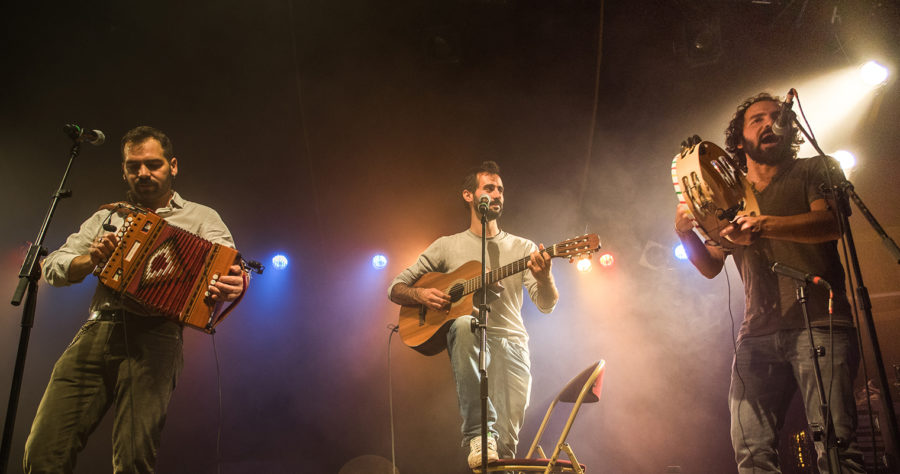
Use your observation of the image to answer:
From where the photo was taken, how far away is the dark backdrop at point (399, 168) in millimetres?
6172

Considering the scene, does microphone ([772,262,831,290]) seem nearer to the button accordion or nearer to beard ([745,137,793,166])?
beard ([745,137,793,166])

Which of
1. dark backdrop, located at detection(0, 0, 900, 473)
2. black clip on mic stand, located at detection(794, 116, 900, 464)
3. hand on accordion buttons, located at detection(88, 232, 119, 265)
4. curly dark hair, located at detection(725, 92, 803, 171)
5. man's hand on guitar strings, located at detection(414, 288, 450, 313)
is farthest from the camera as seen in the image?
dark backdrop, located at detection(0, 0, 900, 473)

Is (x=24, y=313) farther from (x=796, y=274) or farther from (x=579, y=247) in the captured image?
(x=796, y=274)

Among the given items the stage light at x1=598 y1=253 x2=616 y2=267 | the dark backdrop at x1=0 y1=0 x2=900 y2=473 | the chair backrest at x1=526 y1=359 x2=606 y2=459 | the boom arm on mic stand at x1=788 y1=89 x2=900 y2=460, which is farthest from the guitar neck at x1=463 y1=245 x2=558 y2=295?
the stage light at x1=598 y1=253 x2=616 y2=267

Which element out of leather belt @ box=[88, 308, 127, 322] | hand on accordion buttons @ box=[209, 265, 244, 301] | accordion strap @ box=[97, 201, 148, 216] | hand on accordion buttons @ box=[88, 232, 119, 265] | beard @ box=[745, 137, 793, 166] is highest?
beard @ box=[745, 137, 793, 166]

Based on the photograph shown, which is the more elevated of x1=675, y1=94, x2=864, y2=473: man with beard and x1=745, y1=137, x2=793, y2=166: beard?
x1=745, y1=137, x2=793, y2=166: beard

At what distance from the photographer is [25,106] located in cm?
620

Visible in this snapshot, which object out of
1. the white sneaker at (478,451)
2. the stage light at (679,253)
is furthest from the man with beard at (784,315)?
the stage light at (679,253)

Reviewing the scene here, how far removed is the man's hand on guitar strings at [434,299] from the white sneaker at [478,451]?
3.81ft

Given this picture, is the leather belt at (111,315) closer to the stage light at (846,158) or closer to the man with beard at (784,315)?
the man with beard at (784,315)

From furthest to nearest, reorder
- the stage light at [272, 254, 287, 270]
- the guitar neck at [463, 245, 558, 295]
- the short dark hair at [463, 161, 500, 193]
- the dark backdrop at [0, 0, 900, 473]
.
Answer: the stage light at [272, 254, 287, 270]
the dark backdrop at [0, 0, 900, 473]
the short dark hair at [463, 161, 500, 193]
the guitar neck at [463, 245, 558, 295]

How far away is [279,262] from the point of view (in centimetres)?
741

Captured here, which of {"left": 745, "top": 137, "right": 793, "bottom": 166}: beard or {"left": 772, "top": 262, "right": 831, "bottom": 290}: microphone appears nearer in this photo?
{"left": 772, "top": 262, "right": 831, "bottom": 290}: microphone

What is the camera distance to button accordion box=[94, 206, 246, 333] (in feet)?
8.91
